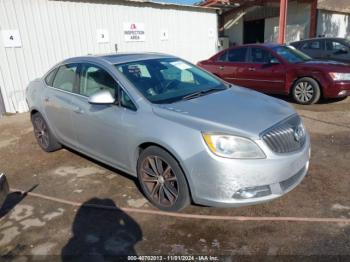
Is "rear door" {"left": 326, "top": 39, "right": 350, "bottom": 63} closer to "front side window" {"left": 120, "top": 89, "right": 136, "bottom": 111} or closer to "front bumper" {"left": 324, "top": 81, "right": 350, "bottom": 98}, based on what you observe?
"front bumper" {"left": 324, "top": 81, "right": 350, "bottom": 98}

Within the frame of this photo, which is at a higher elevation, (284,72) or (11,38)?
(11,38)

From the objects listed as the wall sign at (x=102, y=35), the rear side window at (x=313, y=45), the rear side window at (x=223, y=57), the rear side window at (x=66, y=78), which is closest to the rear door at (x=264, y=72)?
the rear side window at (x=223, y=57)

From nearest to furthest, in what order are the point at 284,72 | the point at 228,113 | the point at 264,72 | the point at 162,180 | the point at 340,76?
the point at 228,113 < the point at 162,180 < the point at 340,76 < the point at 284,72 < the point at 264,72

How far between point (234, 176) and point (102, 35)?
25.8ft

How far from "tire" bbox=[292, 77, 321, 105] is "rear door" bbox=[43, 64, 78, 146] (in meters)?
5.33

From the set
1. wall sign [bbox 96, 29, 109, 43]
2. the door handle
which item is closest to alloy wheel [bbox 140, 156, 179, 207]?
the door handle

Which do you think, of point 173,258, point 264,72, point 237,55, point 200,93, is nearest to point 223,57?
point 237,55

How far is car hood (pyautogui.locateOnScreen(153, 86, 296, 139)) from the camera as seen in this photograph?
9.78 ft

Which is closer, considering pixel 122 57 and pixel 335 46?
pixel 122 57

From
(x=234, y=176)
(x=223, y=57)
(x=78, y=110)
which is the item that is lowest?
(x=234, y=176)

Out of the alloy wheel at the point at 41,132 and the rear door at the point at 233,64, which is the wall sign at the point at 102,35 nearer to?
the rear door at the point at 233,64

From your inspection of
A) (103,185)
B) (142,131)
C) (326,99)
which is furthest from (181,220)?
(326,99)

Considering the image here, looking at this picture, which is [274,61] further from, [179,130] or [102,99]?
[179,130]

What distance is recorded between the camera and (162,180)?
11.1 ft
